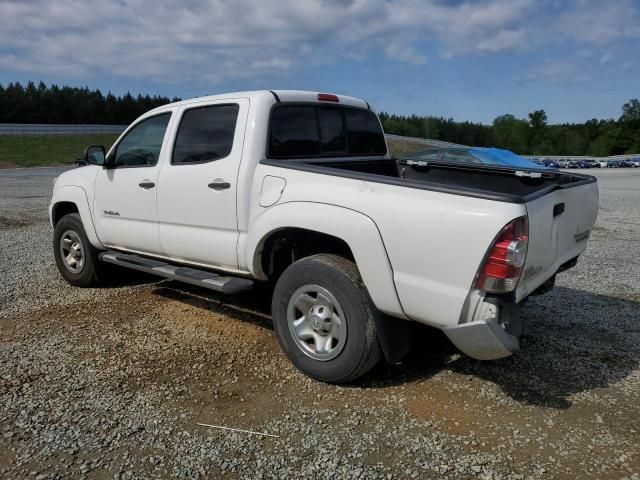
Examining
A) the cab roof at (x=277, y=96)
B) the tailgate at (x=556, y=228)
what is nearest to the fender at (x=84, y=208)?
the cab roof at (x=277, y=96)

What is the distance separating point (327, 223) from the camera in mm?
3479

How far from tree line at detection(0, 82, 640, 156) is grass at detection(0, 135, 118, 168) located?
20.9 m

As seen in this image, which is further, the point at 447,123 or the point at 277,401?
the point at 447,123

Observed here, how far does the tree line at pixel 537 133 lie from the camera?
10825 centimetres

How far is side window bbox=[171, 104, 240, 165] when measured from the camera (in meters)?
4.28

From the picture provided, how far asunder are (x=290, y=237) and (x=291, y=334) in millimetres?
726

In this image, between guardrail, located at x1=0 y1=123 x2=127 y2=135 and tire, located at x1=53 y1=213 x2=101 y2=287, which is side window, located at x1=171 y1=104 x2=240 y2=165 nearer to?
tire, located at x1=53 y1=213 x2=101 y2=287

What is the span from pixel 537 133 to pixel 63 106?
106377 mm

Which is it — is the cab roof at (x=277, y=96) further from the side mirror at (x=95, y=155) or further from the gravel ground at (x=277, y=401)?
the gravel ground at (x=277, y=401)

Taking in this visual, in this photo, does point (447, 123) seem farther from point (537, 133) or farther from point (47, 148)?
point (47, 148)

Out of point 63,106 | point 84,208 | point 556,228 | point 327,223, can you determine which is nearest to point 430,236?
point 327,223

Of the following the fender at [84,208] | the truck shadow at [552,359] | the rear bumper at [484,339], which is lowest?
the truck shadow at [552,359]

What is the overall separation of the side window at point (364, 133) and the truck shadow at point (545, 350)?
1828 mm

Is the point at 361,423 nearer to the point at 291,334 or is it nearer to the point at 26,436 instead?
the point at 291,334
